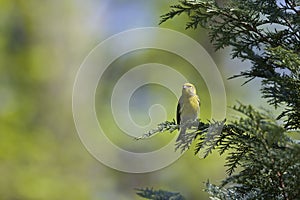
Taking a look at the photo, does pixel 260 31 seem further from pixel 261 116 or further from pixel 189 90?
pixel 189 90

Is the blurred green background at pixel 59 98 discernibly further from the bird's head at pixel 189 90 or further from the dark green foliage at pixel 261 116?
the dark green foliage at pixel 261 116

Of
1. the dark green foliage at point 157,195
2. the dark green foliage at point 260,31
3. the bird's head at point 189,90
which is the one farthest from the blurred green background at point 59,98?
the dark green foliage at point 157,195

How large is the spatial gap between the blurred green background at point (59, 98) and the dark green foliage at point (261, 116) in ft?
9.19

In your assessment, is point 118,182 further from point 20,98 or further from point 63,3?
point 63,3

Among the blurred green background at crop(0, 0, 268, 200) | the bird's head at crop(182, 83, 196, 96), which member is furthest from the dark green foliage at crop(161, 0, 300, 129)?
the blurred green background at crop(0, 0, 268, 200)

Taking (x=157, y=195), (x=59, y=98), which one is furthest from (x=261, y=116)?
(x=59, y=98)

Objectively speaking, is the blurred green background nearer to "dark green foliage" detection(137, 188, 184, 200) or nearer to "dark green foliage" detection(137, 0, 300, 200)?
"dark green foliage" detection(137, 0, 300, 200)

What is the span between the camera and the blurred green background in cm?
350

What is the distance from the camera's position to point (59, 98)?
382 cm

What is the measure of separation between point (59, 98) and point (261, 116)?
11.7 feet

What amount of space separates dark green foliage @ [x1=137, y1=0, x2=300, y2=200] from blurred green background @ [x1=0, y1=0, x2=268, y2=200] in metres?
2.80

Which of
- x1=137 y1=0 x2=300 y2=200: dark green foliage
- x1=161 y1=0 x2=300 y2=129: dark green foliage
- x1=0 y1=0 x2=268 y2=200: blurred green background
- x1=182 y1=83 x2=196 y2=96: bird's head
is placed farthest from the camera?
x1=0 y1=0 x2=268 y2=200: blurred green background

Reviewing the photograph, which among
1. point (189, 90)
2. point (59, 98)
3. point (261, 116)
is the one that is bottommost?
point (261, 116)

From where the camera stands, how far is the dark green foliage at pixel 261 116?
16.5 inches
